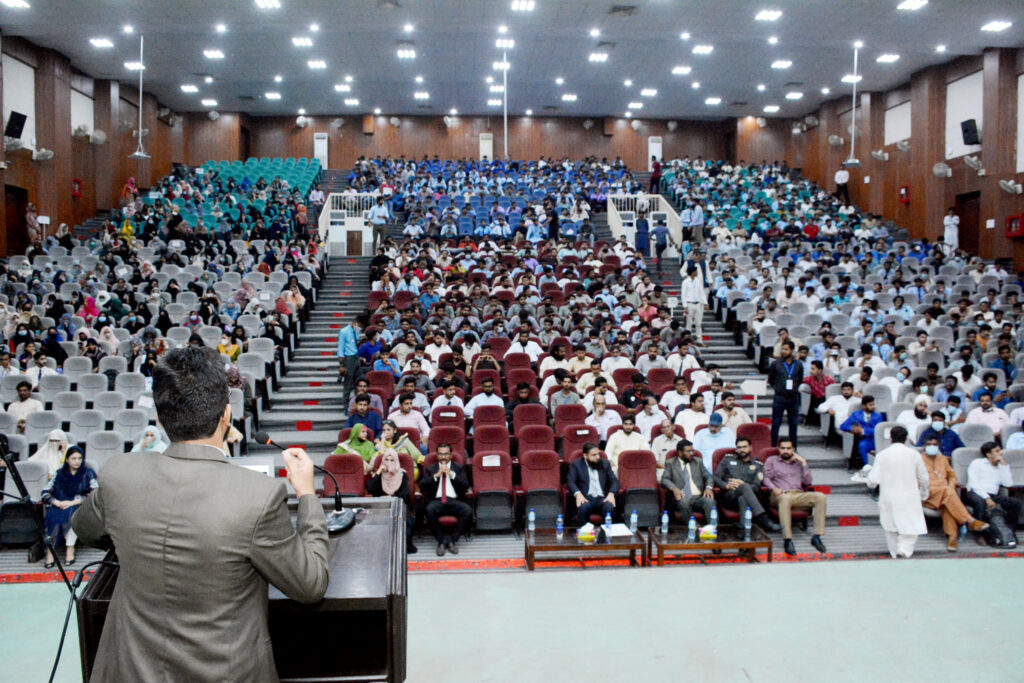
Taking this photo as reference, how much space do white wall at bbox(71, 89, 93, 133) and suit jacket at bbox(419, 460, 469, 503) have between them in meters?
17.7

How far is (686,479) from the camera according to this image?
24.8 feet

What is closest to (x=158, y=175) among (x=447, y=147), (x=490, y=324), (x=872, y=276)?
(x=447, y=147)

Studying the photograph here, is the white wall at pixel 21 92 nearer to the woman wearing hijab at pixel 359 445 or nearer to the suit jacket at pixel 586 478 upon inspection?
the woman wearing hijab at pixel 359 445

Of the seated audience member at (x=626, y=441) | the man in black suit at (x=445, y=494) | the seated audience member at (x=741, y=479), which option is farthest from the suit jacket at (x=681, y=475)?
the man in black suit at (x=445, y=494)

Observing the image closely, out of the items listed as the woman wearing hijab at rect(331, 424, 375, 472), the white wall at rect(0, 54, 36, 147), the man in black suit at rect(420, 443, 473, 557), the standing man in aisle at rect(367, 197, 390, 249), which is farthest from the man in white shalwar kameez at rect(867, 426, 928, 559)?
the white wall at rect(0, 54, 36, 147)

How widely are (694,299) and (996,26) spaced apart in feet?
29.0

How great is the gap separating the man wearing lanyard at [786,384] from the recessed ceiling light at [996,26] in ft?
34.3

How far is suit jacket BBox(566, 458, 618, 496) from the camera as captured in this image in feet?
24.5

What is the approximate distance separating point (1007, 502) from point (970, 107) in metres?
14.3

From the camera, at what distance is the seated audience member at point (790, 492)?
721cm

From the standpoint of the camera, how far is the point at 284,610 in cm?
172

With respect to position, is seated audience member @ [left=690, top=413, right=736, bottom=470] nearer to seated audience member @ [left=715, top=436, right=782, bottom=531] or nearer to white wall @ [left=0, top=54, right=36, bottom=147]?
seated audience member @ [left=715, top=436, right=782, bottom=531]

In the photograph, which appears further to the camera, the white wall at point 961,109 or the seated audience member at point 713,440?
the white wall at point 961,109

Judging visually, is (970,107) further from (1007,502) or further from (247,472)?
(247,472)
